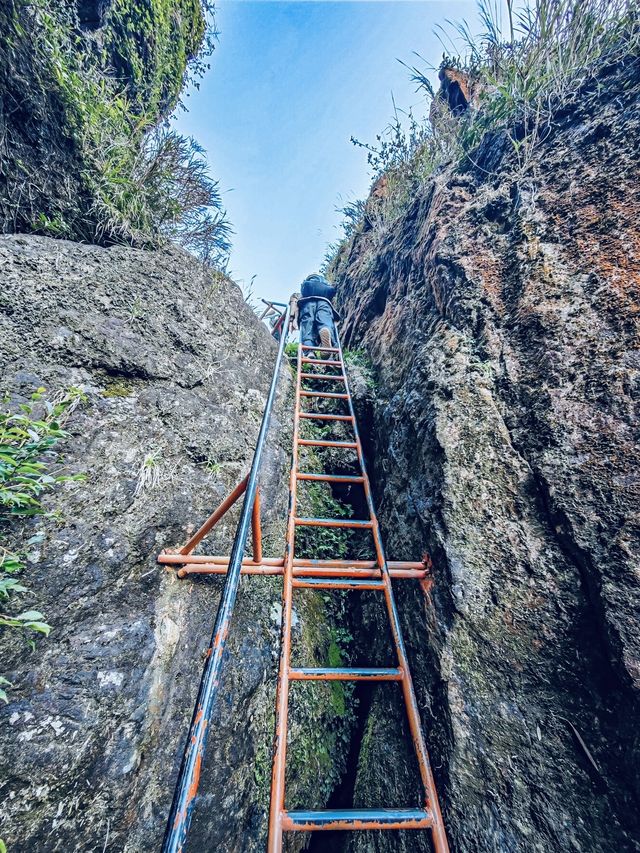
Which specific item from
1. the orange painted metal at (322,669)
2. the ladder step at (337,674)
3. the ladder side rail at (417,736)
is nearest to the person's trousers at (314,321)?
the orange painted metal at (322,669)

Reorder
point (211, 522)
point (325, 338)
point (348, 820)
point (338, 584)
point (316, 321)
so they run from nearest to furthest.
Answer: point (348, 820), point (211, 522), point (338, 584), point (325, 338), point (316, 321)

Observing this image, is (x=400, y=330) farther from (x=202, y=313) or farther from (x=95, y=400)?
(x=95, y=400)

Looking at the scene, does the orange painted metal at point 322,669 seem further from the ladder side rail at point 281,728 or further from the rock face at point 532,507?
the rock face at point 532,507

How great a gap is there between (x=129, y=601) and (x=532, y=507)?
2006mm

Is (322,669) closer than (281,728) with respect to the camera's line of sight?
No

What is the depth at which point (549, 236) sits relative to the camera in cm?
211

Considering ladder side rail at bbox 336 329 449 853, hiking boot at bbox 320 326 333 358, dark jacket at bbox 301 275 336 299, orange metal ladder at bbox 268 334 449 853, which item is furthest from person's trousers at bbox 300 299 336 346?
ladder side rail at bbox 336 329 449 853

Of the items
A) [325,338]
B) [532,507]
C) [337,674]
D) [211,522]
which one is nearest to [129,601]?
[211,522]

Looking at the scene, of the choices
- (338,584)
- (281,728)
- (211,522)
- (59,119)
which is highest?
(59,119)

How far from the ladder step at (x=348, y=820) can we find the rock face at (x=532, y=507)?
10.4 inches

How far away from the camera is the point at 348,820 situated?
1.15m

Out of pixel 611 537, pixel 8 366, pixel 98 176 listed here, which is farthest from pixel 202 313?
pixel 611 537

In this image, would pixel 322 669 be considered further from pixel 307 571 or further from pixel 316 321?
Answer: pixel 316 321

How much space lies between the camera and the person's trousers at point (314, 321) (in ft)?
16.6
